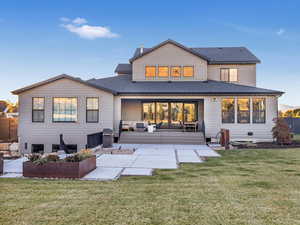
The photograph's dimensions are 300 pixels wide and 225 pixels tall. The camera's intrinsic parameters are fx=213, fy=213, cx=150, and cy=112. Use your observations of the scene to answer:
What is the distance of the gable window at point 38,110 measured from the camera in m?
15.1

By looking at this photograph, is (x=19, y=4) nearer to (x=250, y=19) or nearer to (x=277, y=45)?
(x=250, y=19)

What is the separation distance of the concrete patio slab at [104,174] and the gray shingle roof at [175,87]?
859 centimetres

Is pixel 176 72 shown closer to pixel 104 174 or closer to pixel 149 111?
pixel 149 111

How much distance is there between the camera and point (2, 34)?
1041 inches

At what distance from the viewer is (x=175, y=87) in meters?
16.7

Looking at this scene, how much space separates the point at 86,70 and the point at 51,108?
2401 cm

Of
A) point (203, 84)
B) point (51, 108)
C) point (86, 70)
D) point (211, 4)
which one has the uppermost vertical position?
point (211, 4)

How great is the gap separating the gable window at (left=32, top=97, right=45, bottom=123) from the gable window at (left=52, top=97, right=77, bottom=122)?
0.79m

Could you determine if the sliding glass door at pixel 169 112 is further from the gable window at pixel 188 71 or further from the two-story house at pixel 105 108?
the gable window at pixel 188 71

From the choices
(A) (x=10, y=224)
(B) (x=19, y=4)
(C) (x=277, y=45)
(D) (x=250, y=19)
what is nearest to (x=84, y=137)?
(A) (x=10, y=224)

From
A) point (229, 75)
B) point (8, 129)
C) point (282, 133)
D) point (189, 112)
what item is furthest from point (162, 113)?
point (8, 129)

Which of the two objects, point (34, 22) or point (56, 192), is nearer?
point (56, 192)

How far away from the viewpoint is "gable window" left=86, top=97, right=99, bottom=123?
15.1 m

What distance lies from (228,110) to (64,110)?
38.9ft
